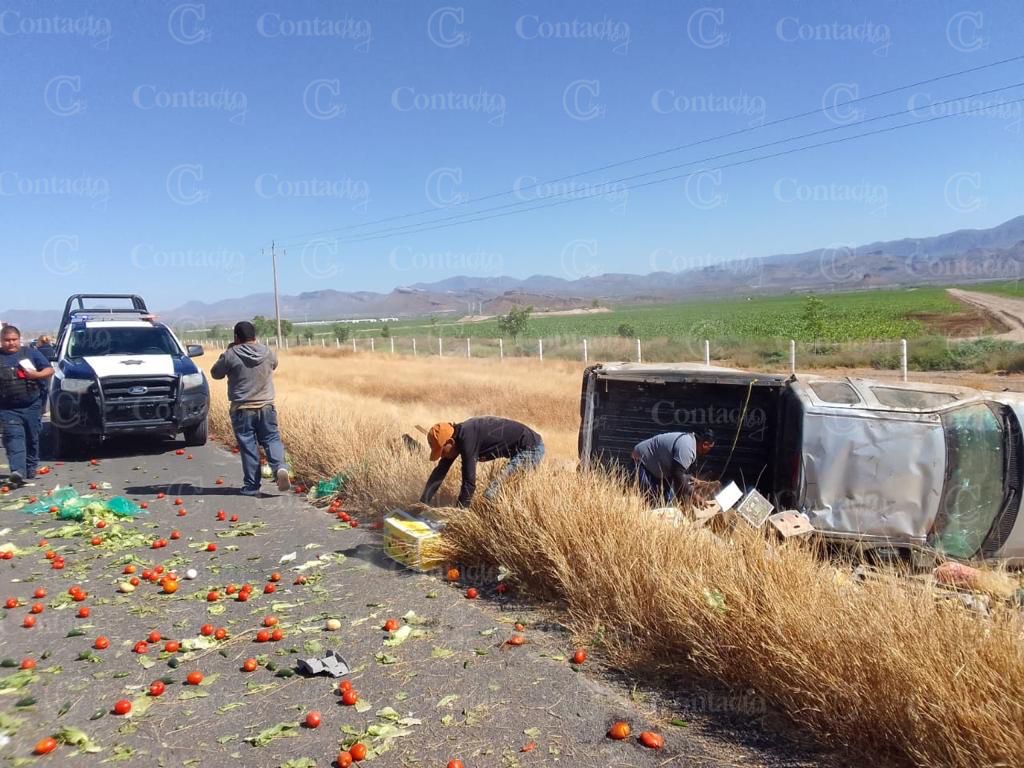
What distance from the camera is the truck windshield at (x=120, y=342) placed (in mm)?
12484

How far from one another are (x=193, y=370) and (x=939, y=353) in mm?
27486

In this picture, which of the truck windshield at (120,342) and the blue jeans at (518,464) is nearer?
the blue jeans at (518,464)

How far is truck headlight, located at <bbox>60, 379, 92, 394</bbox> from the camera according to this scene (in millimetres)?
11312

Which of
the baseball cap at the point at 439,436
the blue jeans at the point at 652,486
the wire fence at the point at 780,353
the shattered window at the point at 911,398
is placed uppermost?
the shattered window at the point at 911,398

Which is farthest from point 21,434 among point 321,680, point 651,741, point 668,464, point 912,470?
point 912,470

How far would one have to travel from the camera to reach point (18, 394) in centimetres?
942

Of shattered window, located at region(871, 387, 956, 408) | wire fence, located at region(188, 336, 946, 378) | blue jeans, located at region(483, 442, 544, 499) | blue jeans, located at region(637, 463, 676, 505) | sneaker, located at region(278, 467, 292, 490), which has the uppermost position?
shattered window, located at region(871, 387, 956, 408)

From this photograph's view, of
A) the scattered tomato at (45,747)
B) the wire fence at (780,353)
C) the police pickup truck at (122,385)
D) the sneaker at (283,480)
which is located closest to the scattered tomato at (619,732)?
the scattered tomato at (45,747)

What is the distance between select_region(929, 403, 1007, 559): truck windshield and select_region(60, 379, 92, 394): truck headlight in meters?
11.0

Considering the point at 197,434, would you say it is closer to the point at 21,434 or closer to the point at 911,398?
the point at 21,434

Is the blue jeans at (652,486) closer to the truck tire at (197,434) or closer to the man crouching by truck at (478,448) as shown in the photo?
the man crouching by truck at (478,448)

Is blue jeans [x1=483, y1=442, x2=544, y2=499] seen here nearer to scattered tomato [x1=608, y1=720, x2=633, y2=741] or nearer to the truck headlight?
scattered tomato [x1=608, y1=720, x2=633, y2=741]

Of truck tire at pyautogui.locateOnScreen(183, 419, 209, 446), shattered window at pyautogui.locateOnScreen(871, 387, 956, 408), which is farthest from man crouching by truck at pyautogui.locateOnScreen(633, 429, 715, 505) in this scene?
truck tire at pyautogui.locateOnScreen(183, 419, 209, 446)

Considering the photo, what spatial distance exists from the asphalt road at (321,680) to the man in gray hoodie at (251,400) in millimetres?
1973
